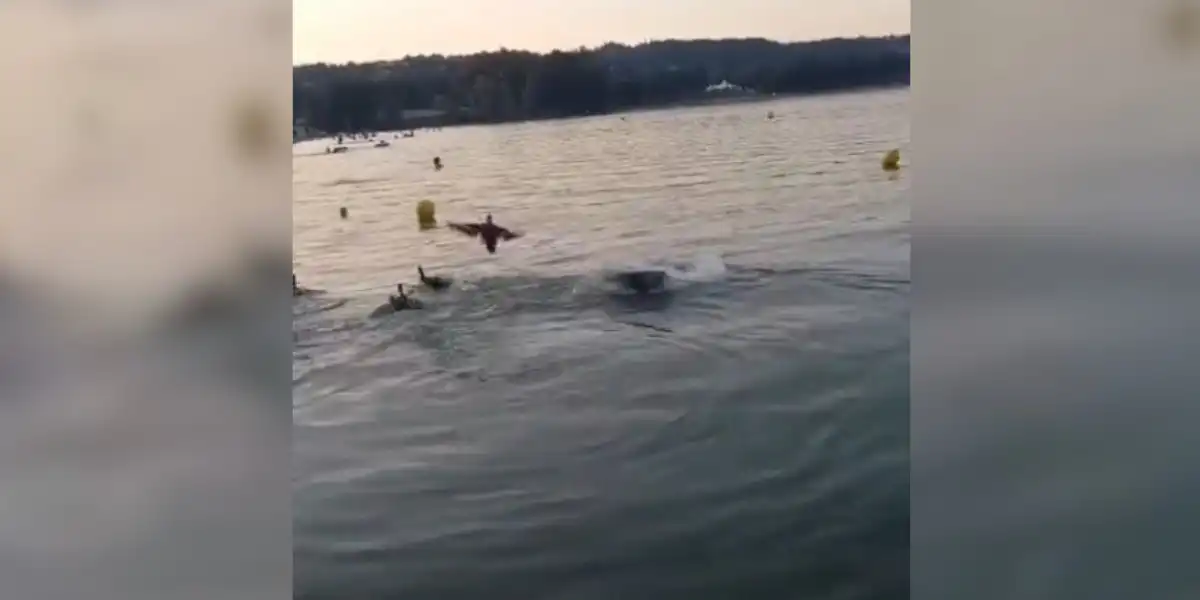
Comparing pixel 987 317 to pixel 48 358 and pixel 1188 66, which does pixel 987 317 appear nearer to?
pixel 1188 66

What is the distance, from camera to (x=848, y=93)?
5.55 feet

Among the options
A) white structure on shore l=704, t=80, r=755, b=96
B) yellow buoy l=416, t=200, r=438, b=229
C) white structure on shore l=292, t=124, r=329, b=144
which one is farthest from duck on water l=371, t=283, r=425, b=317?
white structure on shore l=704, t=80, r=755, b=96

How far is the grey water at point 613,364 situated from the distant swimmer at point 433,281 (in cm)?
1

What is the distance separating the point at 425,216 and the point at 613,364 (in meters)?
0.39

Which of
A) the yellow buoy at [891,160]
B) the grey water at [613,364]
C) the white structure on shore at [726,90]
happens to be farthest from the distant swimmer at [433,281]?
the yellow buoy at [891,160]

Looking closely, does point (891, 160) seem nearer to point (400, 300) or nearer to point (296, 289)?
point (400, 300)

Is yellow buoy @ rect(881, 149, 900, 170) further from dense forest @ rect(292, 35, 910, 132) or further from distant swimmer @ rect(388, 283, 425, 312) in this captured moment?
distant swimmer @ rect(388, 283, 425, 312)

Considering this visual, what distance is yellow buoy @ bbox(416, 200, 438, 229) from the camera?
5.20 feet

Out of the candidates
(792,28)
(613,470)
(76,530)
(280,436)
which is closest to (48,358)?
(76,530)

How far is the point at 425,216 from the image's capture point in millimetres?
1585

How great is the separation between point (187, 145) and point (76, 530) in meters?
0.63

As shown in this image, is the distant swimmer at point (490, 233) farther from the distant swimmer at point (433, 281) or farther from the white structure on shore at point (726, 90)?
the white structure on shore at point (726, 90)

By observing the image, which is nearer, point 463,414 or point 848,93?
point 463,414

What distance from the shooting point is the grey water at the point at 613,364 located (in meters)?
1.57
